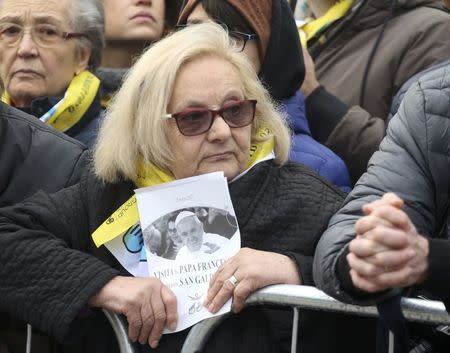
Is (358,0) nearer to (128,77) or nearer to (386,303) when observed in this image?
(128,77)

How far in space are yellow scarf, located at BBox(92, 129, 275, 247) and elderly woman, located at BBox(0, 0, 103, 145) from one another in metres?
1.15

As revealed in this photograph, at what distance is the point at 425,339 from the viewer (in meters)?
3.08

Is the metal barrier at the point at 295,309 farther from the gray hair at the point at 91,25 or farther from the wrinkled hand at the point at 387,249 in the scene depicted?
the gray hair at the point at 91,25

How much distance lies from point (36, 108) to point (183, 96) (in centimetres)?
131

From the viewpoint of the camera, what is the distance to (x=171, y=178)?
11.5 feet

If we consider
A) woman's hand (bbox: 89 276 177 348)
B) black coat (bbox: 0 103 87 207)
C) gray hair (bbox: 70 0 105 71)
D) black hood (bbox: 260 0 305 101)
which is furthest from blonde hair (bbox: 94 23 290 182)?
gray hair (bbox: 70 0 105 71)

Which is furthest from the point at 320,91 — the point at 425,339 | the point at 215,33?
the point at 425,339

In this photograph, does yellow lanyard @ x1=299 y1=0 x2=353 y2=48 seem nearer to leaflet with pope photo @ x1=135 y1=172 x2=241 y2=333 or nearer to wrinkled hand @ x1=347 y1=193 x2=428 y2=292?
leaflet with pope photo @ x1=135 y1=172 x2=241 y2=333

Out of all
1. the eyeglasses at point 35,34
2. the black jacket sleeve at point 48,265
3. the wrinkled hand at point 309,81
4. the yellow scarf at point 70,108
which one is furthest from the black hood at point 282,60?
the black jacket sleeve at point 48,265

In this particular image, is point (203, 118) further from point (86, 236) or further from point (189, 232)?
point (86, 236)

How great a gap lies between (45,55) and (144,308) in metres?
1.84

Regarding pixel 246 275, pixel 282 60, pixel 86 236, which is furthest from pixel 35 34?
pixel 246 275

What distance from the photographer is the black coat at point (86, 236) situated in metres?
3.28

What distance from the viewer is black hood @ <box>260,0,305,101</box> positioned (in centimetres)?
434
